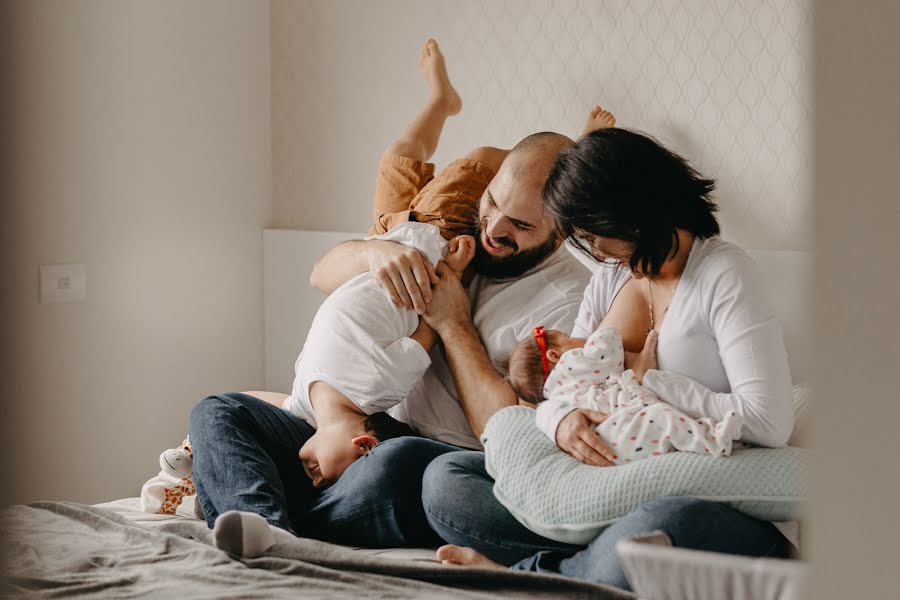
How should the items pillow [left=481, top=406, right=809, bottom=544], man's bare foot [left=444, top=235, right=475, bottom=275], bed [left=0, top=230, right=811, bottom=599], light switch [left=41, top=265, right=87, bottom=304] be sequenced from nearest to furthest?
bed [left=0, top=230, right=811, bottom=599], pillow [left=481, top=406, right=809, bottom=544], man's bare foot [left=444, top=235, right=475, bottom=275], light switch [left=41, top=265, right=87, bottom=304]

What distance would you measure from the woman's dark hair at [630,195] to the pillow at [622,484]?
0.35m

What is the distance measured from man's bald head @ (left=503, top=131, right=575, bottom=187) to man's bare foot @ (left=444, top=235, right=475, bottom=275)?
183mm

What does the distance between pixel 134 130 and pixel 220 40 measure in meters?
0.43

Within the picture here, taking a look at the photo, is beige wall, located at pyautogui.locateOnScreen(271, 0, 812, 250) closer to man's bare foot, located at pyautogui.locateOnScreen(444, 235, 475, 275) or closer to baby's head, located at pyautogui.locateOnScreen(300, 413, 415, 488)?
man's bare foot, located at pyautogui.locateOnScreen(444, 235, 475, 275)

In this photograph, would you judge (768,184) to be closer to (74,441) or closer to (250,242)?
(250,242)

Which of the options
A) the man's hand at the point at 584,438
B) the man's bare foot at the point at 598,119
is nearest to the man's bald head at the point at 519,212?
the man's bare foot at the point at 598,119

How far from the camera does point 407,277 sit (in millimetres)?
2006

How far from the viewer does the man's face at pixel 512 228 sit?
2.03 m

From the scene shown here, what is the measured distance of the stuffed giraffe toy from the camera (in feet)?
6.45

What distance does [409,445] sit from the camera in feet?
5.75

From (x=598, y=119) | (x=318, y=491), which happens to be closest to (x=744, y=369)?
(x=318, y=491)

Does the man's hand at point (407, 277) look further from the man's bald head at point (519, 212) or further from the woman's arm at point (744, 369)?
the woman's arm at point (744, 369)

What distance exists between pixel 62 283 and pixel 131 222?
267 mm

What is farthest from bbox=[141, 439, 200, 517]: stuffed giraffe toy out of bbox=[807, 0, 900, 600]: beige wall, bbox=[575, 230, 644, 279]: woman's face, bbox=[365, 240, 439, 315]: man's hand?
bbox=[807, 0, 900, 600]: beige wall
